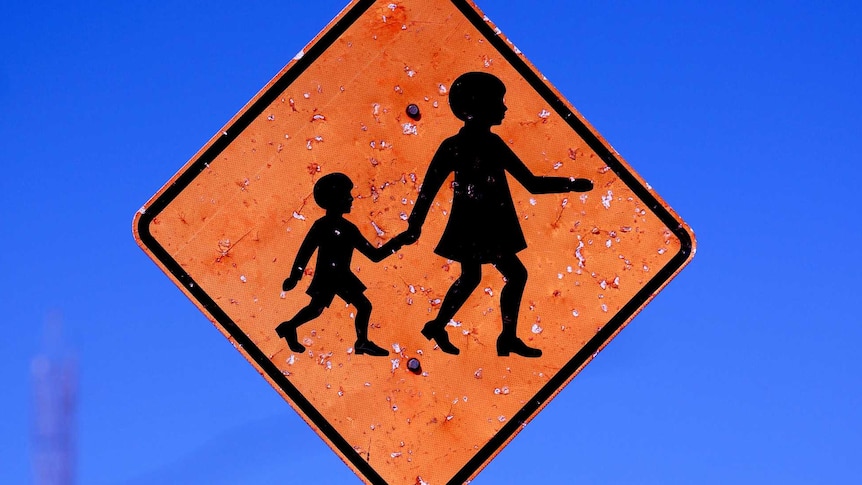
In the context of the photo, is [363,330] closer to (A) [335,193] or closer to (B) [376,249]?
(B) [376,249]

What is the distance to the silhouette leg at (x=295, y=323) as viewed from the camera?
221 cm

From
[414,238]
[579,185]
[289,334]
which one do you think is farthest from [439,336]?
[579,185]

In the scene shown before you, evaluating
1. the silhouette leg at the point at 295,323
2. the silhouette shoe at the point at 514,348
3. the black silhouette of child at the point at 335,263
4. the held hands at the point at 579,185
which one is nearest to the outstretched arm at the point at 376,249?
the black silhouette of child at the point at 335,263

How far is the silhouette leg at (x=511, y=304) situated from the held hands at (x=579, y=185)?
0.21 metres

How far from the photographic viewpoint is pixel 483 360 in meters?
2.22

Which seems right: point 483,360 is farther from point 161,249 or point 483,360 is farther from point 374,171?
point 161,249

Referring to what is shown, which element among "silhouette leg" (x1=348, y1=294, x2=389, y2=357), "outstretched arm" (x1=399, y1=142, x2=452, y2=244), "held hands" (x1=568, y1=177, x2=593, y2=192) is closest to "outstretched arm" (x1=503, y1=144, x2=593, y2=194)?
"held hands" (x1=568, y1=177, x2=593, y2=192)

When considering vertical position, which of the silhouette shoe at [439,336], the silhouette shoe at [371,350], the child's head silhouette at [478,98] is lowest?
the silhouette shoe at [439,336]

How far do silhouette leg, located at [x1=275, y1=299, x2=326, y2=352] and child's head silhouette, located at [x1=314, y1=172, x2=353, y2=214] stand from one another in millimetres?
213

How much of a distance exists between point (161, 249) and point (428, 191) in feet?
1.96

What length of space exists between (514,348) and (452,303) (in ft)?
0.55

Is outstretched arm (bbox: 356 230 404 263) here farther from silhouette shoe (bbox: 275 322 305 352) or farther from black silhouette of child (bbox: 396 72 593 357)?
silhouette shoe (bbox: 275 322 305 352)

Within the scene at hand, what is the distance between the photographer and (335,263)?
222 centimetres

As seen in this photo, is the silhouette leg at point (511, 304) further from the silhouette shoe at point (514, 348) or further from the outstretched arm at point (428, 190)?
the outstretched arm at point (428, 190)
